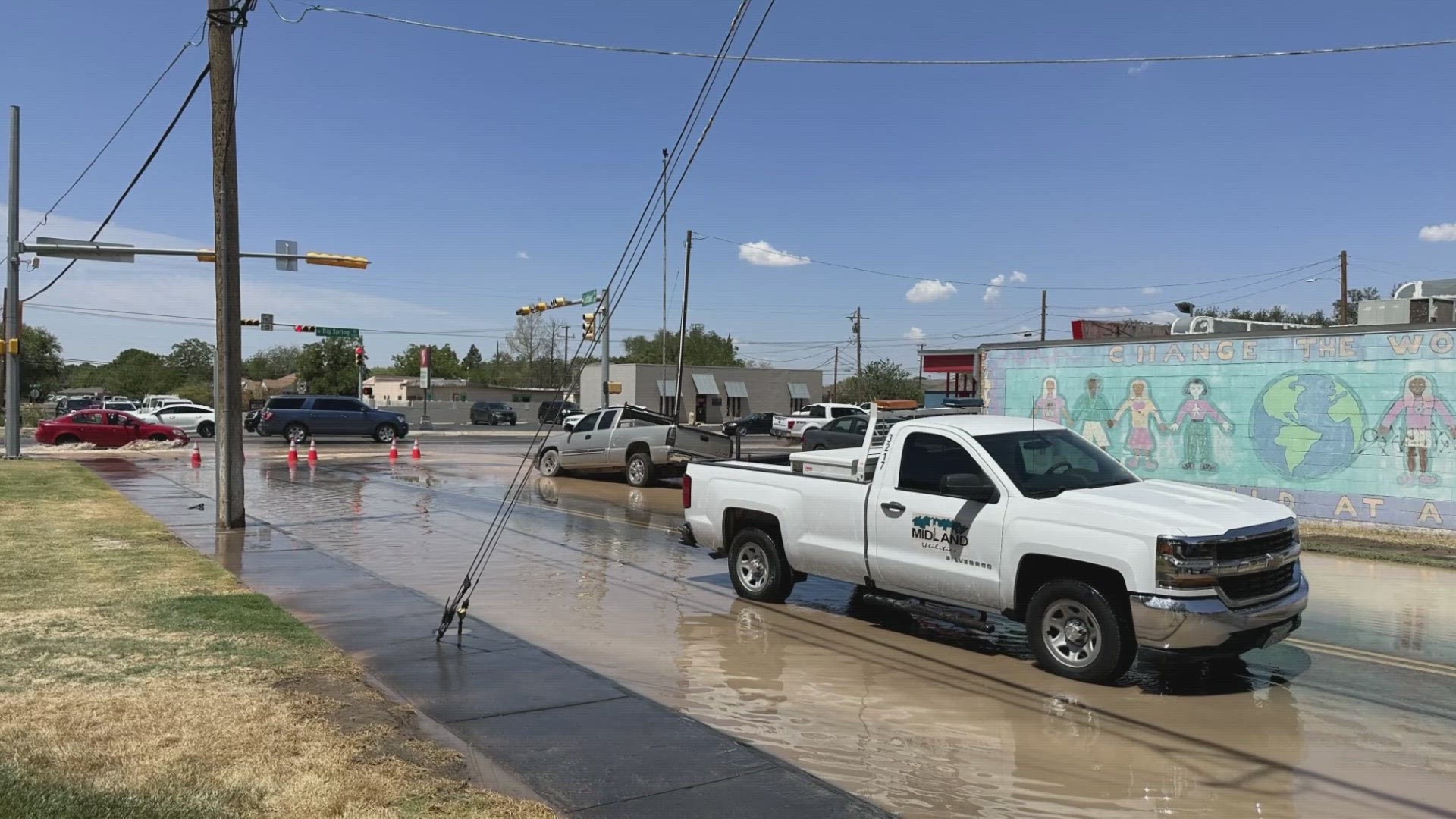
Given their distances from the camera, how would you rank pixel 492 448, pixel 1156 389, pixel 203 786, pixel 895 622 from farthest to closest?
pixel 492 448, pixel 1156 389, pixel 895 622, pixel 203 786

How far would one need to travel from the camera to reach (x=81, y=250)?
22.4m

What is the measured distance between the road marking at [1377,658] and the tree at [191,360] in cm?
13624

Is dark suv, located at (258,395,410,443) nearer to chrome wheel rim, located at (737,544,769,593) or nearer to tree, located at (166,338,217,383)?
chrome wheel rim, located at (737,544,769,593)

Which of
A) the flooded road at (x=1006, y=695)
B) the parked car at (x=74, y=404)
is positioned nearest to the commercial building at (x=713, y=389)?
the parked car at (x=74, y=404)

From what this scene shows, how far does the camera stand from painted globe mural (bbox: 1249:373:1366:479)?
50.4 ft

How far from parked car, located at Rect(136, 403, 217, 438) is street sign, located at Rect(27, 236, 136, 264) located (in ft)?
69.2

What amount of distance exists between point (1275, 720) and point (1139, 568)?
116cm

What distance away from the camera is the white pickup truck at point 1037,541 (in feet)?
21.4

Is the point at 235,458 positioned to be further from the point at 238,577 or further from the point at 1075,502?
the point at 1075,502

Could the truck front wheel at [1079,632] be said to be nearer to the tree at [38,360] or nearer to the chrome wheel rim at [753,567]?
the chrome wheel rim at [753,567]

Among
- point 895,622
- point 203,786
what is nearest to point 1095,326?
point 895,622

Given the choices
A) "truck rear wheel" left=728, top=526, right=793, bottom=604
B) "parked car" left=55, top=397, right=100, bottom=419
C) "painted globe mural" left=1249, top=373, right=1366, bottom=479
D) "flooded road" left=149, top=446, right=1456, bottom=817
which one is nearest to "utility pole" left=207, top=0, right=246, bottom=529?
"flooded road" left=149, top=446, right=1456, bottom=817

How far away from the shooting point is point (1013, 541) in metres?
7.27

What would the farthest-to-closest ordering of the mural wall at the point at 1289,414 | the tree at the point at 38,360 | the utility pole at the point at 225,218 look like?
1. the tree at the point at 38,360
2. the mural wall at the point at 1289,414
3. the utility pole at the point at 225,218
